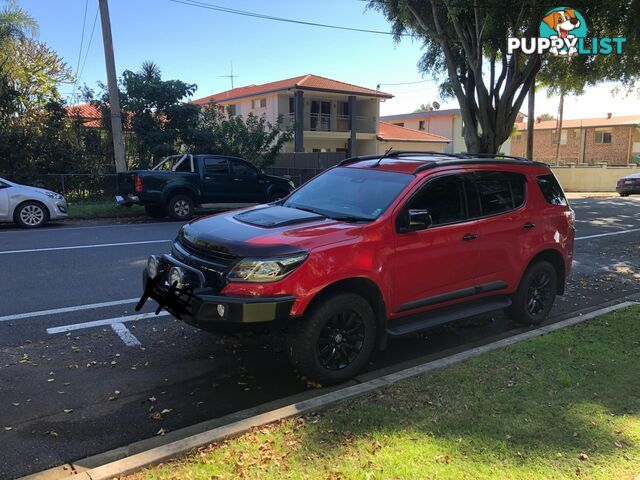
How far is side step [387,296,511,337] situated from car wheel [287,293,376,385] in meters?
0.30

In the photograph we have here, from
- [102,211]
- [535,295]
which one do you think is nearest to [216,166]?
[102,211]

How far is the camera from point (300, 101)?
33719 millimetres

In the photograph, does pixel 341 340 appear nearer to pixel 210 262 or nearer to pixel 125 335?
pixel 210 262

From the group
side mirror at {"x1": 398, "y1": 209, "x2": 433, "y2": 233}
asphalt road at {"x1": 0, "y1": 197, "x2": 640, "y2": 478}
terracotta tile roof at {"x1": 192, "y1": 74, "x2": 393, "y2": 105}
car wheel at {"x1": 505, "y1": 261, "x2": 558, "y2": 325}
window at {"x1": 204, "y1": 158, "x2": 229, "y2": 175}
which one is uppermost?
terracotta tile roof at {"x1": 192, "y1": 74, "x2": 393, "y2": 105}

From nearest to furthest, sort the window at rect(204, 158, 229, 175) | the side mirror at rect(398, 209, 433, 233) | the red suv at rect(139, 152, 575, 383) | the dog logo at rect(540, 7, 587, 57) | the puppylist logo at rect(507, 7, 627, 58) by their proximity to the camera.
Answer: the red suv at rect(139, 152, 575, 383) → the side mirror at rect(398, 209, 433, 233) → the window at rect(204, 158, 229, 175) → the dog logo at rect(540, 7, 587, 57) → the puppylist logo at rect(507, 7, 627, 58)

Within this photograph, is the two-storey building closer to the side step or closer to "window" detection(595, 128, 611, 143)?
the side step

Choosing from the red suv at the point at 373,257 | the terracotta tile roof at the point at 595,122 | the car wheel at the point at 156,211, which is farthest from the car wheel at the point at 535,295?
the terracotta tile roof at the point at 595,122

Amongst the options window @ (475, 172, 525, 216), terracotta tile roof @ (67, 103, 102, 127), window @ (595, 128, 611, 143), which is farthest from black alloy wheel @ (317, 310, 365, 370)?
window @ (595, 128, 611, 143)

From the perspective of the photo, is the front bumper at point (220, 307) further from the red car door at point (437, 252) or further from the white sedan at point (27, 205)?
the white sedan at point (27, 205)

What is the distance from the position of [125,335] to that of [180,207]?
31.6ft

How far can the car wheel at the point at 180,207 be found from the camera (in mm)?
14438

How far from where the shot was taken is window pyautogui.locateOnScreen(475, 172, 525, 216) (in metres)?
5.32

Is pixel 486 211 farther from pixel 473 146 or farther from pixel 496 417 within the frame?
pixel 473 146

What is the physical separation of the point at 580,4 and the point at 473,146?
5.77m
